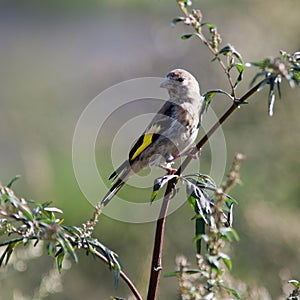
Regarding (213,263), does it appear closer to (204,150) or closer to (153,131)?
(153,131)

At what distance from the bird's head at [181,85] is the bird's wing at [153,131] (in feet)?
0.57

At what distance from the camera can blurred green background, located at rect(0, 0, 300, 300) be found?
5.14 m

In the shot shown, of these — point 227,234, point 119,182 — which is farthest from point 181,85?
point 227,234

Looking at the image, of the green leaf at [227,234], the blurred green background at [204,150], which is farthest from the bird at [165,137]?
the green leaf at [227,234]

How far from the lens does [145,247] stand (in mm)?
6336

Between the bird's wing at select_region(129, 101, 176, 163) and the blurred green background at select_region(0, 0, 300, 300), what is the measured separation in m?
0.54

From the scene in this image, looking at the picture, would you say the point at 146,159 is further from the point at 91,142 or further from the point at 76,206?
the point at 91,142

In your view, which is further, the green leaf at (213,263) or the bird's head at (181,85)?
the bird's head at (181,85)

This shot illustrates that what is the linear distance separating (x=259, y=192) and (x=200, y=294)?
14.5ft

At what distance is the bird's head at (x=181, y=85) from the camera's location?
154 inches

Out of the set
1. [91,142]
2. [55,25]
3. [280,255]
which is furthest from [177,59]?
[55,25]

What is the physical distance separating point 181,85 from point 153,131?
43 cm

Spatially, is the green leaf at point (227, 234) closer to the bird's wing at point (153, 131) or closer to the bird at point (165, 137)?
the bird at point (165, 137)

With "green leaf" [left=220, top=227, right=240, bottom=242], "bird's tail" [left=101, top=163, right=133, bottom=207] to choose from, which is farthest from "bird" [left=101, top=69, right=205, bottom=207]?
"green leaf" [left=220, top=227, right=240, bottom=242]
